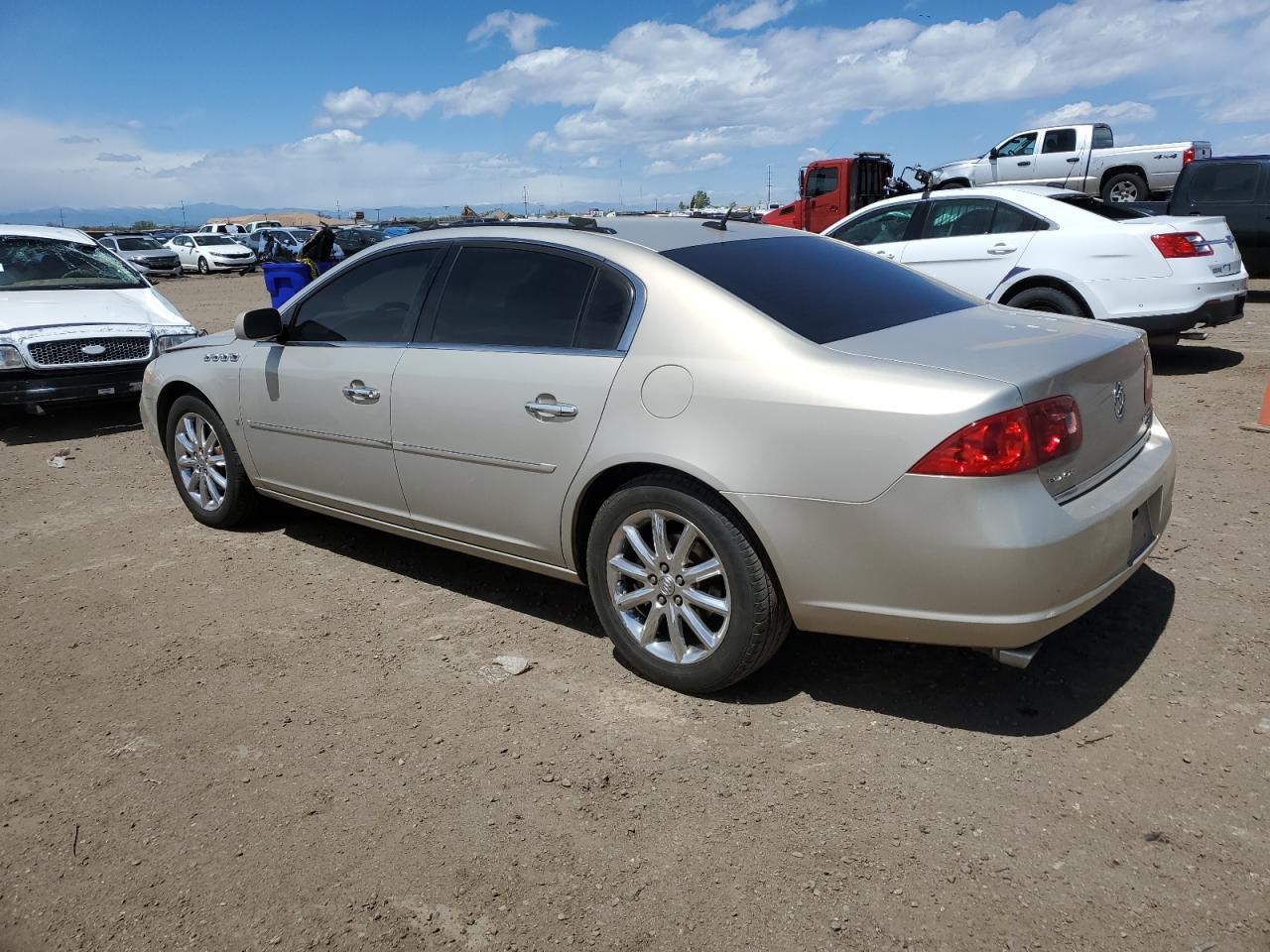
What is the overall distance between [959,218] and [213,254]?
3206cm

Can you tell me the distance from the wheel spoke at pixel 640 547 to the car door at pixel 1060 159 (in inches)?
824

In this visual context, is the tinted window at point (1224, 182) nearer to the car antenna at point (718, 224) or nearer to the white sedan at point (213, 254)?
the car antenna at point (718, 224)

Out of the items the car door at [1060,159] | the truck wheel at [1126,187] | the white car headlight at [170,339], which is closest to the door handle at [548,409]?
the white car headlight at [170,339]

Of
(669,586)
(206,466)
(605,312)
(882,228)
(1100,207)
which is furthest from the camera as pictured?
(882,228)

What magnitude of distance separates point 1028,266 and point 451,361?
6.16m

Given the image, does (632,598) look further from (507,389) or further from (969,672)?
(969,672)

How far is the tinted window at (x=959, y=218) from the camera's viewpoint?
8.85m

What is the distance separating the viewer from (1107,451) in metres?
3.18

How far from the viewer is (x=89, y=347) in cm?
832

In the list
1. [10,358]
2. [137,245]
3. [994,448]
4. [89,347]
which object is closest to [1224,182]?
[994,448]

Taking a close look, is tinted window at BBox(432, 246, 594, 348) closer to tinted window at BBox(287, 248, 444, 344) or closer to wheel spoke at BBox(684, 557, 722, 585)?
tinted window at BBox(287, 248, 444, 344)

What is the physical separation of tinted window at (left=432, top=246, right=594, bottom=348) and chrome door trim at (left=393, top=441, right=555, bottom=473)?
0.44 meters

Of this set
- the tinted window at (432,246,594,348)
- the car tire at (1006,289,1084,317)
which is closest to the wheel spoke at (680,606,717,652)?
the tinted window at (432,246,594,348)

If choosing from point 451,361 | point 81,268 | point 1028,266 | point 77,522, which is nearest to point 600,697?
point 451,361
